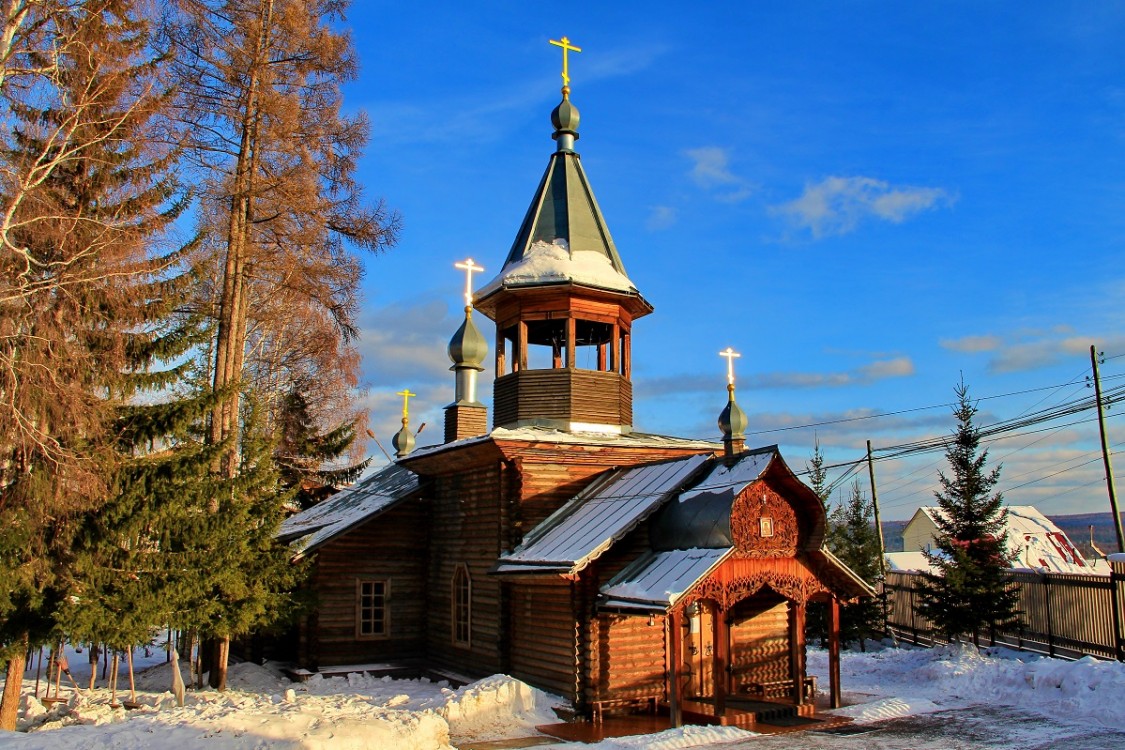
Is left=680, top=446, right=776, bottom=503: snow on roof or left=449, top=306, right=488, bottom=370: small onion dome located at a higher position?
left=449, top=306, right=488, bottom=370: small onion dome

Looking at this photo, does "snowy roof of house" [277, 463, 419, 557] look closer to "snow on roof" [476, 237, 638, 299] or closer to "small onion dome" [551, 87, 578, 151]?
"snow on roof" [476, 237, 638, 299]

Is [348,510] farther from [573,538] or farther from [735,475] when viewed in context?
[735,475]

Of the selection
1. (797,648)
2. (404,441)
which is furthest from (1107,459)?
(404,441)

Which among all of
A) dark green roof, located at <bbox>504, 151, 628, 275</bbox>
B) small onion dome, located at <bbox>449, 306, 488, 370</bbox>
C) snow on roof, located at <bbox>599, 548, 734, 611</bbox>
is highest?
dark green roof, located at <bbox>504, 151, 628, 275</bbox>

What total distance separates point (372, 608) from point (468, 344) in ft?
19.7

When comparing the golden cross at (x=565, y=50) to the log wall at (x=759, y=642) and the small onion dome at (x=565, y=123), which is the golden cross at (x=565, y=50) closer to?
the small onion dome at (x=565, y=123)

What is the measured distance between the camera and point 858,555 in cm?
2317

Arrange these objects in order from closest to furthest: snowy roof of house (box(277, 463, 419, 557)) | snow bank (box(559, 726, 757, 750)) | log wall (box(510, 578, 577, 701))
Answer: snow bank (box(559, 726, 757, 750)), log wall (box(510, 578, 577, 701)), snowy roof of house (box(277, 463, 419, 557))

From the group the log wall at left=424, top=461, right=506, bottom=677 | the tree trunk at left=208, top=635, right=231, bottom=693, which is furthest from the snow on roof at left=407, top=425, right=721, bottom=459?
the tree trunk at left=208, top=635, right=231, bottom=693

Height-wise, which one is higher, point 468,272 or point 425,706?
point 468,272

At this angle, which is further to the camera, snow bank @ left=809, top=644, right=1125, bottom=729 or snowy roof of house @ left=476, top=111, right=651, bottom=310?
snowy roof of house @ left=476, top=111, right=651, bottom=310

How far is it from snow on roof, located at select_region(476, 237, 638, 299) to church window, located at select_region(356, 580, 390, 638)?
20.7 ft

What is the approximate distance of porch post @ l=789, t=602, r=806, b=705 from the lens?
1346 centimetres

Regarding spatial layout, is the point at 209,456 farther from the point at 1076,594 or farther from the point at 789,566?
the point at 1076,594
